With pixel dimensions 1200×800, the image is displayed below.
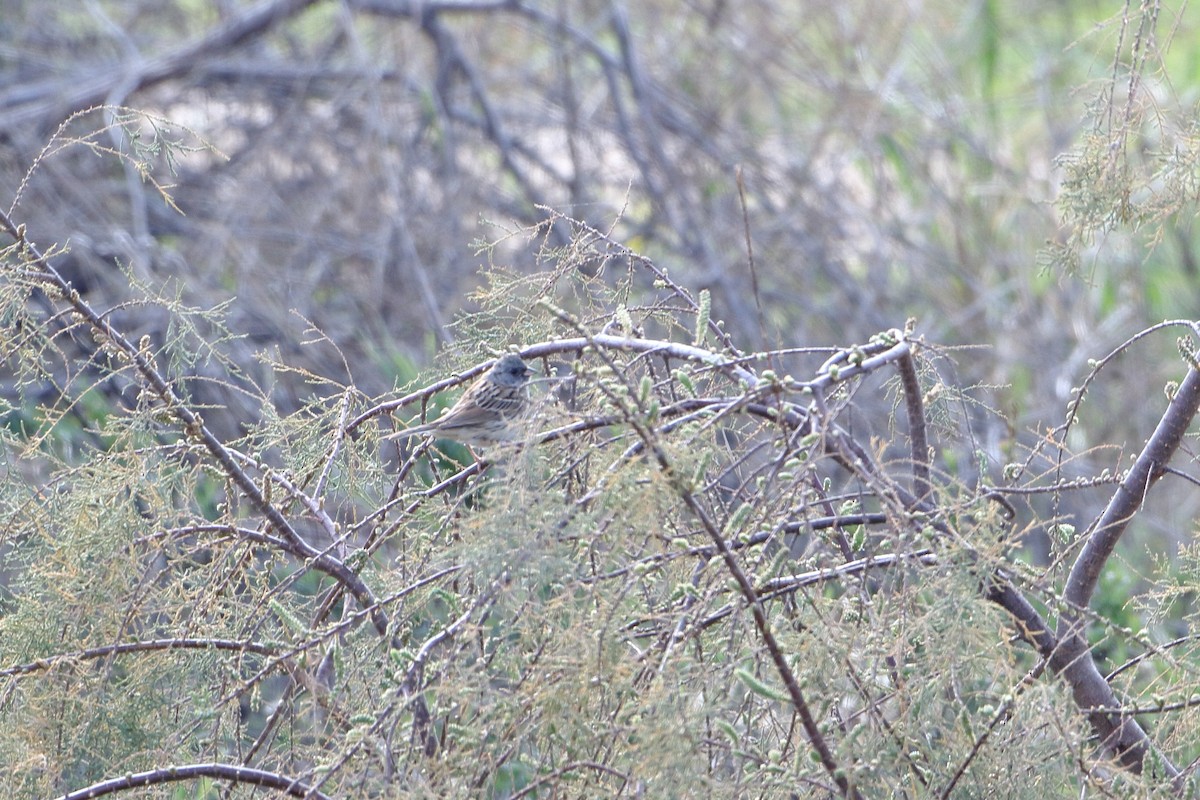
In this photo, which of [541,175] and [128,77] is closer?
[128,77]

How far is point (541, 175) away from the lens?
755 cm

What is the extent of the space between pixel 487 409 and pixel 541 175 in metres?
4.40

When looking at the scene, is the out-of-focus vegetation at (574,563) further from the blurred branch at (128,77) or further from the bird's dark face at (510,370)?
the blurred branch at (128,77)

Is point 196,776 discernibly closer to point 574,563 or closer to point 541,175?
point 574,563

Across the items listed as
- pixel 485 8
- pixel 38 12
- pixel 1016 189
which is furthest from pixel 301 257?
pixel 1016 189

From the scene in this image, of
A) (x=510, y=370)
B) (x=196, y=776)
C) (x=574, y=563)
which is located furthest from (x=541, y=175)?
(x=574, y=563)

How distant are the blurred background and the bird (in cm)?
215

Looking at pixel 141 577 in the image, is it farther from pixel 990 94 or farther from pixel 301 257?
pixel 990 94

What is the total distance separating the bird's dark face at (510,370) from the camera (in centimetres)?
251

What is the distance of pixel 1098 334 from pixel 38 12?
21.3 ft

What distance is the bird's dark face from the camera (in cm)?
251

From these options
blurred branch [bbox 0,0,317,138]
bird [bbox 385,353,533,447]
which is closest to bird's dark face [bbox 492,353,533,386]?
bird [bbox 385,353,533,447]

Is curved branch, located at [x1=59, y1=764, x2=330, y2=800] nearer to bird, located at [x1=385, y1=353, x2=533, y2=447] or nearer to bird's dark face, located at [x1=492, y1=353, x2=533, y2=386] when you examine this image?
bird, located at [x1=385, y1=353, x2=533, y2=447]

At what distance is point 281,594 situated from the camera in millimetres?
2602
